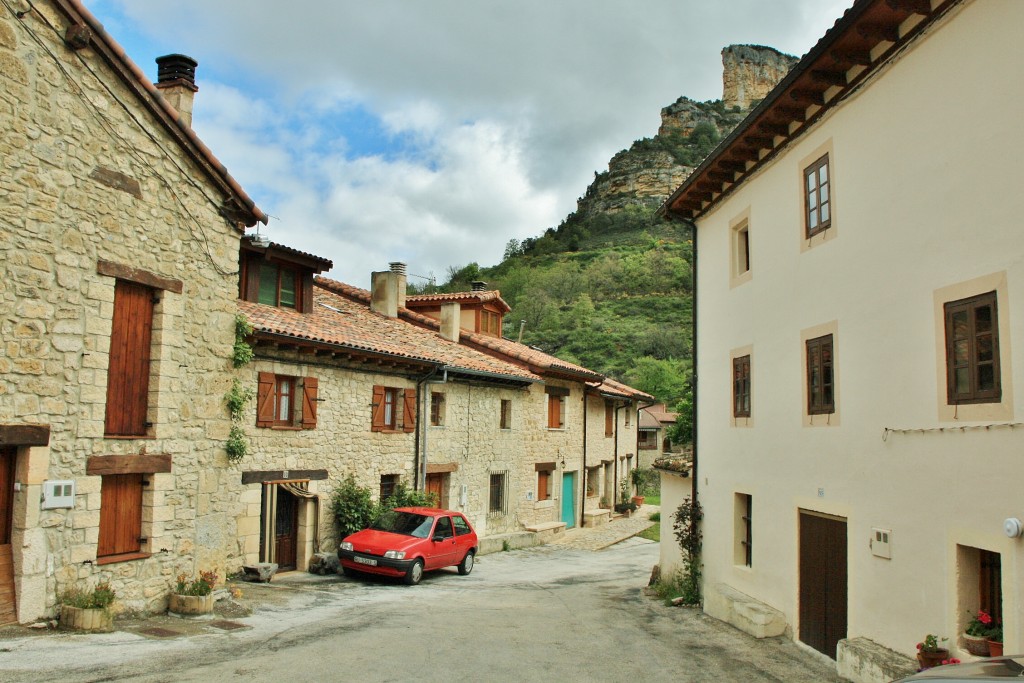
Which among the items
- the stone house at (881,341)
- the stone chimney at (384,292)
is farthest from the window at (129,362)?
the stone chimney at (384,292)

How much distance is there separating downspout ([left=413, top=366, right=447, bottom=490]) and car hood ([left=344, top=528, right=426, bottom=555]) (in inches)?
133

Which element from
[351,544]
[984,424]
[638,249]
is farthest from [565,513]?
[638,249]

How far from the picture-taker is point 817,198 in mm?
10359

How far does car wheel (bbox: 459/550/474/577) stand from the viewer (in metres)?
18.5

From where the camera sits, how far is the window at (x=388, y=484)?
19516 millimetres

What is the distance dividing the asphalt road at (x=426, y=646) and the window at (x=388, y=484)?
3.82m

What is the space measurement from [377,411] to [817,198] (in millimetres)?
A: 11843

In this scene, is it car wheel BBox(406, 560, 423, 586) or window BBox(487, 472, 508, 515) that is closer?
car wheel BBox(406, 560, 423, 586)

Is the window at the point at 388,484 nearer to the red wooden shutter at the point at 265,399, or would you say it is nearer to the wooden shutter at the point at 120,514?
the red wooden shutter at the point at 265,399

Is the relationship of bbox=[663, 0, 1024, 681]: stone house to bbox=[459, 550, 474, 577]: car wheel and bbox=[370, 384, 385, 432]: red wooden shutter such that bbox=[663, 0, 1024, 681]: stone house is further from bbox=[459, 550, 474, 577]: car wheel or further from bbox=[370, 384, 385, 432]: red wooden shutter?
bbox=[370, 384, 385, 432]: red wooden shutter

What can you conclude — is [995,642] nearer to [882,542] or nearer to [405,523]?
[882,542]

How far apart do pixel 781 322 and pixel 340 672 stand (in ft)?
24.2

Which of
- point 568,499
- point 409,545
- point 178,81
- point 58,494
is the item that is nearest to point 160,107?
point 178,81

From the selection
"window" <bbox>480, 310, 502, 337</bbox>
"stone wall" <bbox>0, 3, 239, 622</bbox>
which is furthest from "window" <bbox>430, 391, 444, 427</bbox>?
"stone wall" <bbox>0, 3, 239, 622</bbox>
